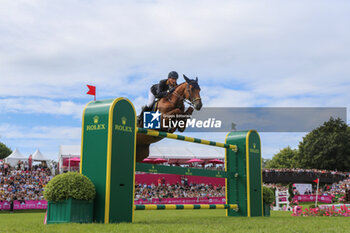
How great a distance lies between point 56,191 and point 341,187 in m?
27.1

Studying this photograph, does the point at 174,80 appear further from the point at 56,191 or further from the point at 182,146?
the point at 182,146

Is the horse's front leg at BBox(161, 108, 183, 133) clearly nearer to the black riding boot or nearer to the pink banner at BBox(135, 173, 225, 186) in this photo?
the black riding boot

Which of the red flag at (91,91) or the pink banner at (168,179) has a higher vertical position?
the red flag at (91,91)

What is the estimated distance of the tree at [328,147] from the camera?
3638cm

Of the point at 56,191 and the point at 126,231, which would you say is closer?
the point at 126,231

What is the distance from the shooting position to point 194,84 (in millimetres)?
7445

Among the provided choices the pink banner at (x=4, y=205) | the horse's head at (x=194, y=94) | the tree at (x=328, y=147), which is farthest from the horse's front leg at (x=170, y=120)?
the tree at (x=328, y=147)

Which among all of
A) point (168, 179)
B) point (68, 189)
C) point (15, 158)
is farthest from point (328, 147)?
point (68, 189)

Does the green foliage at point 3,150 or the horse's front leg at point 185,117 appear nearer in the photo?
the horse's front leg at point 185,117

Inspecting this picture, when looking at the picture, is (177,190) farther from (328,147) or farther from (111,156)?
(328,147)

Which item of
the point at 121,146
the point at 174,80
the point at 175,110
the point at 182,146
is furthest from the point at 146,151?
the point at 182,146

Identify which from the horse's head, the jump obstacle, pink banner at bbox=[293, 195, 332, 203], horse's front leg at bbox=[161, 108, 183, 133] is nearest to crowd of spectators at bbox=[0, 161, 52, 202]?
horse's front leg at bbox=[161, 108, 183, 133]

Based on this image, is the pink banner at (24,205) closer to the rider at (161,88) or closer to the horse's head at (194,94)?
the rider at (161,88)

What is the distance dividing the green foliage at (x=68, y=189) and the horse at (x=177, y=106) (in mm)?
2419
